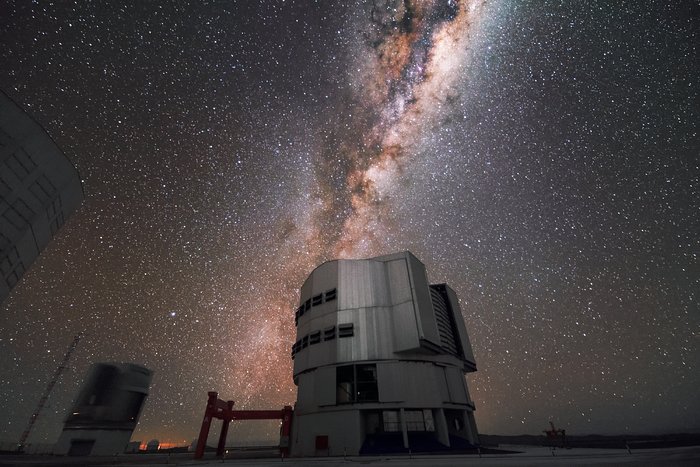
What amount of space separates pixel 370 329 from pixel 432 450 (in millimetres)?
12066

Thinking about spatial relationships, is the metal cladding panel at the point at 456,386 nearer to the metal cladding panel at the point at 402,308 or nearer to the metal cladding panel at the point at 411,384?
the metal cladding panel at the point at 411,384

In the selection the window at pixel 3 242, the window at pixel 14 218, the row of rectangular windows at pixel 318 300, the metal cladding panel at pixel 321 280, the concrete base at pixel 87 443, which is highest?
the metal cladding panel at pixel 321 280

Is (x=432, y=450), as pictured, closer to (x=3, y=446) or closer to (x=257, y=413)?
(x=257, y=413)

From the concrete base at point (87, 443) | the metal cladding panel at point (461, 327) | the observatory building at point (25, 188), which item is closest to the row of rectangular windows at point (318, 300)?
the metal cladding panel at point (461, 327)

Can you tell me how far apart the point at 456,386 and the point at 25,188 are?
40.2 metres

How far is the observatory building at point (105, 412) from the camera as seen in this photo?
39.3 meters

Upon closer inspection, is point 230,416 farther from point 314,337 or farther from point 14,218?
point 14,218

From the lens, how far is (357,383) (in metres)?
31.4

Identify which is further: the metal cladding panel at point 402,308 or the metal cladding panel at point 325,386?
the metal cladding panel at point 402,308

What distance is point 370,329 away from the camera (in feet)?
112

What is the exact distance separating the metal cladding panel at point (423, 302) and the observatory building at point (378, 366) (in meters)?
0.13

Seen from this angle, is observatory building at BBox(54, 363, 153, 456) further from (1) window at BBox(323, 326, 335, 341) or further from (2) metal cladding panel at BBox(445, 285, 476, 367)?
(2) metal cladding panel at BBox(445, 285, 476, 367)

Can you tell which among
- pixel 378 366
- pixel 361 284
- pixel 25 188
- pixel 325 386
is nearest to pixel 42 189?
pixel 25 188

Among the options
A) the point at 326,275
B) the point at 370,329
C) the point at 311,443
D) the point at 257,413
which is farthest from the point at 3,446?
the point at 370,329
